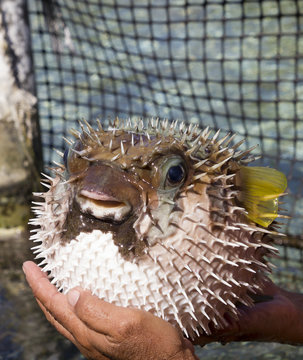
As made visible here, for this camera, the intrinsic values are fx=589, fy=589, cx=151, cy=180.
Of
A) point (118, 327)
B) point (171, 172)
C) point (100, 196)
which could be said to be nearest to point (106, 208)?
point (100, 196)

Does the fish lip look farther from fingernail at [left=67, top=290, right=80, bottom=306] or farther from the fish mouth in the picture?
fingernail at [left=67, top=290, right=80, bottom=306]

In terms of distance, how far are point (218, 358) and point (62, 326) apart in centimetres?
97

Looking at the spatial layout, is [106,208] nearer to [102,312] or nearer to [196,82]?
[102,312]

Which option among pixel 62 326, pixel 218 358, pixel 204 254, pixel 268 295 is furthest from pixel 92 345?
pixel 218 358

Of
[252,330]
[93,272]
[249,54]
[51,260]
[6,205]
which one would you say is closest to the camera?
[93,272]

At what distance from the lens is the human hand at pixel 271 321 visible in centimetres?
171

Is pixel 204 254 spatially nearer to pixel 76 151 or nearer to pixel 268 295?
pixel 76 151

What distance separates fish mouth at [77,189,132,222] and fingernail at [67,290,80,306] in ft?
0.64

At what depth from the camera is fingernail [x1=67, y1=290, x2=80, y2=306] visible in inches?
50.1


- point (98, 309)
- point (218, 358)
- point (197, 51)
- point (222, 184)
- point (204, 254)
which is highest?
point (197, 51)

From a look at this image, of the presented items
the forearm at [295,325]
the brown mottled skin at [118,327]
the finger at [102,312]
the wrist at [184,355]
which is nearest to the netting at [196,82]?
the forearm at [295,325]

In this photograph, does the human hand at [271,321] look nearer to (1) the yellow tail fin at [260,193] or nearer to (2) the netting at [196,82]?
(1) the yellow tail fin at [260,193]

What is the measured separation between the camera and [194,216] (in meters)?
1.23

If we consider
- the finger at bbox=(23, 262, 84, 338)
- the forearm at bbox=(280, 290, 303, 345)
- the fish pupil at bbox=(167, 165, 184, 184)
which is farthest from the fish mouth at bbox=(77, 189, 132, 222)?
the forearm at bbox=(280, 290, 303, 345)
